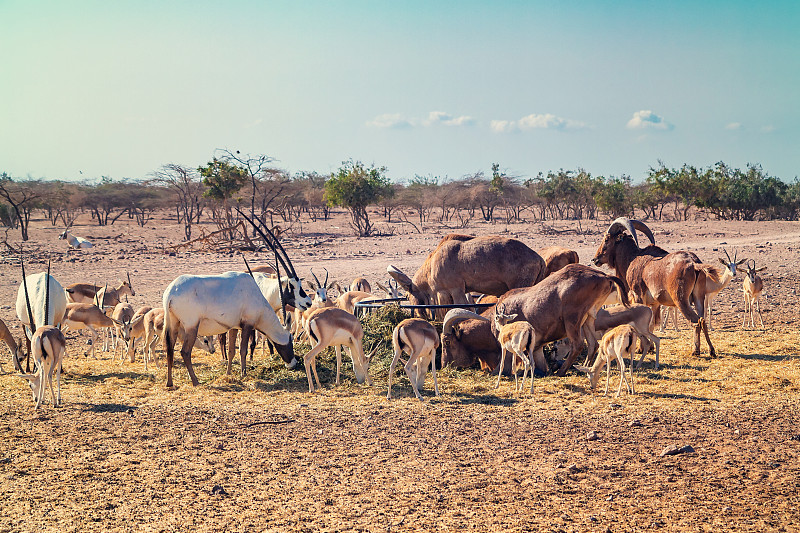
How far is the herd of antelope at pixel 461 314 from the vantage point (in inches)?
350

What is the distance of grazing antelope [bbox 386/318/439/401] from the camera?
341 inches

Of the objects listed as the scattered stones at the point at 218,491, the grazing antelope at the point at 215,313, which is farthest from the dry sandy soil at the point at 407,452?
the grazing antelope at the point at 215,313

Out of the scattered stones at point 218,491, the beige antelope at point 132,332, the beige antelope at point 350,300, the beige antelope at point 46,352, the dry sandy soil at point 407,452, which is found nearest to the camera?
the dry sandy soil at point 407,452

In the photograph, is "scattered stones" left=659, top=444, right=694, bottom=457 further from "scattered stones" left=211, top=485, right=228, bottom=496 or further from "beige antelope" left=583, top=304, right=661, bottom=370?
"scattered stones" left=211, top=485, right=228, bottom=496

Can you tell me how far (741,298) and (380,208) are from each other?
52532mm

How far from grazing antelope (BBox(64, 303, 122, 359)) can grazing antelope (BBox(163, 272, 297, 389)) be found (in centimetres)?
275

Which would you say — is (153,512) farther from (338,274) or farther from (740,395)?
(338,274)

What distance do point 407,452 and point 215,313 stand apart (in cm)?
450

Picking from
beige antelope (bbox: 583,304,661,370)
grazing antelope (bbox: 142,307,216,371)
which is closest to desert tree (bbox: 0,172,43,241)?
grazing antelope (bbox: 142,307,216,371)

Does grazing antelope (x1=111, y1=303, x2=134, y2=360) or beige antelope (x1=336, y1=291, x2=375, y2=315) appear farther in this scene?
beige antelope (x1=336, y1=291, x2=375, y2=315)

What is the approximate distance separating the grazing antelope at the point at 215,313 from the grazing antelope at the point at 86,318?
2747mm

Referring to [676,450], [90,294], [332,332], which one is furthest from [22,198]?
[676,450]

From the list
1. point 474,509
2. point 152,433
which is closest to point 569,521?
point 474,509

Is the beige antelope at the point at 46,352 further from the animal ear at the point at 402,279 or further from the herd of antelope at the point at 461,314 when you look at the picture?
the animal ear at the point at 402,279
